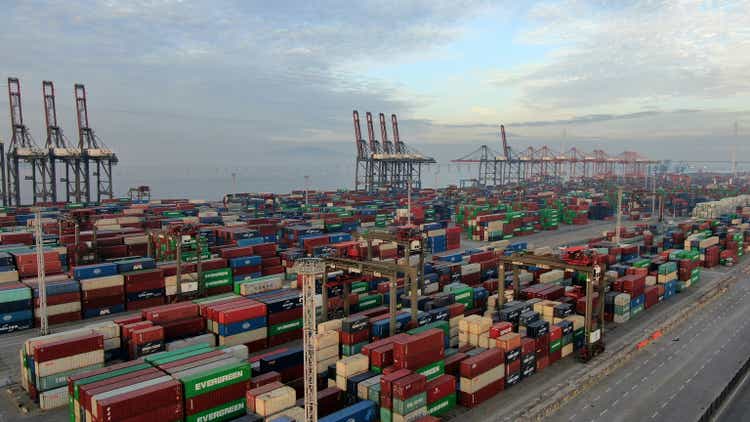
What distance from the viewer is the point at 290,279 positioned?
59.1 meters

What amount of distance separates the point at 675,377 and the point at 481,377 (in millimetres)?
15853

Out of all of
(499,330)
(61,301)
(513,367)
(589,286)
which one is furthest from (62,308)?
(589,286)

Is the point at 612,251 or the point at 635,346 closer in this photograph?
the point at 635,346

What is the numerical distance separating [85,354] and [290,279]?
30.4 m

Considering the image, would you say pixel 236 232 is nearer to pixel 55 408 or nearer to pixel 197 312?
pixel 197 312

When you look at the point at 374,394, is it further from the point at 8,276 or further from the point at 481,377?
the point at 8,276

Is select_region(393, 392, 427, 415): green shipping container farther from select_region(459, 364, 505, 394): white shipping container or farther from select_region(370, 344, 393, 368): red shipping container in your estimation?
select_region(459, 364, 505, 394): white shipping container

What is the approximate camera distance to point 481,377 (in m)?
29.2

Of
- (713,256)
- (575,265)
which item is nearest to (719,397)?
(575,265)

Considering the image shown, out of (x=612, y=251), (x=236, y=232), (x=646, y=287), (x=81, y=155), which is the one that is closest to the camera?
(x=646, y=287)

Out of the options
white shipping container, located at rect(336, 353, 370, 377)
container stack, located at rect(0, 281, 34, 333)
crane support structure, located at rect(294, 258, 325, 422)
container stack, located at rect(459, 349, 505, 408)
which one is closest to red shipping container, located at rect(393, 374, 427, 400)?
white shipping container, located at rect(336, 353, 370, 377)

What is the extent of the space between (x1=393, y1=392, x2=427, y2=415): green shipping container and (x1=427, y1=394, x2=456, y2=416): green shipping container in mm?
1598

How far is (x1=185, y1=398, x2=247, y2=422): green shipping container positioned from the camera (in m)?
23.5

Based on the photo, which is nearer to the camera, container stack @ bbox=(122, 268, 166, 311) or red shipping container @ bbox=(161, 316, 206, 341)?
red shipping container @ bbox=(161, 316, 206, 341)
